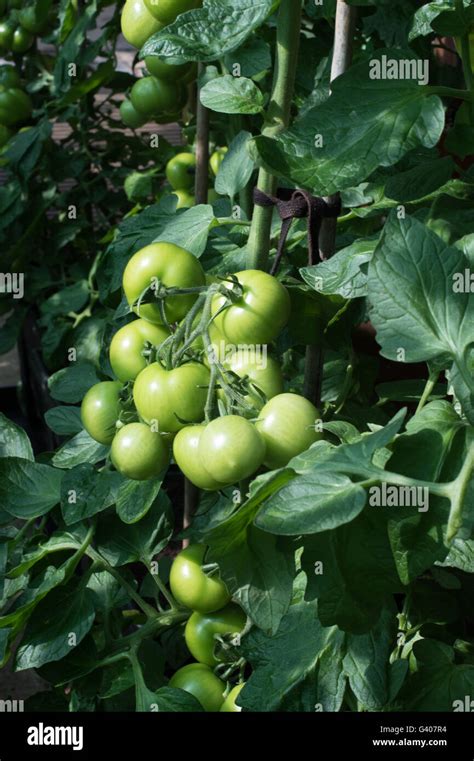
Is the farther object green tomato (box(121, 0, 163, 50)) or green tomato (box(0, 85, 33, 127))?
green tomato (box(0, 85, 33, 127))

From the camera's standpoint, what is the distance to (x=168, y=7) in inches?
28.4

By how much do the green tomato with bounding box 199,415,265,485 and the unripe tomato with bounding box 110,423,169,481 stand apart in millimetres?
79

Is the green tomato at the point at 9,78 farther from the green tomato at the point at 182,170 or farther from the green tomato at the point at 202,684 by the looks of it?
the green tomato at the point at 202,684

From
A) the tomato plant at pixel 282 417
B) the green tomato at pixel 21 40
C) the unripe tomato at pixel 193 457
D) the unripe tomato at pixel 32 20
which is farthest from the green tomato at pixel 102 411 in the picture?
the green tomato at pixel 21 40

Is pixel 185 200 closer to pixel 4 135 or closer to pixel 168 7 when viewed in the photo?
pixel 168 7

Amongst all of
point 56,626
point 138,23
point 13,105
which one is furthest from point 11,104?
point 56,626

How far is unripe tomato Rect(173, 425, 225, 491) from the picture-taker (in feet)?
1.94

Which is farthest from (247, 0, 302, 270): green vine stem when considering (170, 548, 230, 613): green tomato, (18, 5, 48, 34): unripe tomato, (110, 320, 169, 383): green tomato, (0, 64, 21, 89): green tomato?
(0, 64, 21, 89): green tomato

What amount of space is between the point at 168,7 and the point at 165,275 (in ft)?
0.79

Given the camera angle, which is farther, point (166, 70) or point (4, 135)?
point (4, 135)

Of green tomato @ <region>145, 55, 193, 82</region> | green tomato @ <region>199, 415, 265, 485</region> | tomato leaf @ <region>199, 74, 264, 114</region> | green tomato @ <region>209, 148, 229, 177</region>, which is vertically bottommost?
green tomato @ <region>199, 415, 265, 485</region>

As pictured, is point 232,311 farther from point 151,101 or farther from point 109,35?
point 109,35

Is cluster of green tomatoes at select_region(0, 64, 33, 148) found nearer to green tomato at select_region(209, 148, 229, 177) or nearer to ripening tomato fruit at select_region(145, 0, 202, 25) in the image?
green tomato at select_region(209, 148, 229, 177)

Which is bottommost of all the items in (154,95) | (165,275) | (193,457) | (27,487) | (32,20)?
(27,487)
